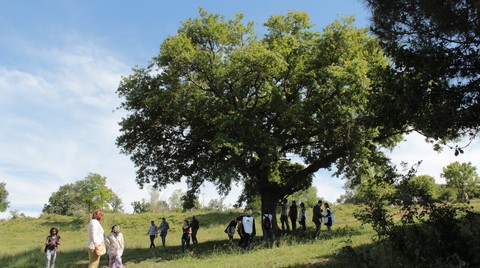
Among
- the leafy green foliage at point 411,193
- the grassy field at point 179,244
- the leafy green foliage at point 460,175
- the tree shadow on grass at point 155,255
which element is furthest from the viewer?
the leafy green foliage at point 460,175

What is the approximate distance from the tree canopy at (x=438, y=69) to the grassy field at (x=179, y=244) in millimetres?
3033

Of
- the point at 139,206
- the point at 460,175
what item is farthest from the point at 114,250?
the point at 139,206

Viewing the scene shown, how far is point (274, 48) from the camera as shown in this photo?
1823 cm

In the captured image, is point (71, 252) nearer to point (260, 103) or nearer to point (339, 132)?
point (260, 103)

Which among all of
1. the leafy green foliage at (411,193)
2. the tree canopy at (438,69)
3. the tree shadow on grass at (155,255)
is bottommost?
the tree shadow on grass at (155,255)

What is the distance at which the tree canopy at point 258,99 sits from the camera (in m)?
17.0

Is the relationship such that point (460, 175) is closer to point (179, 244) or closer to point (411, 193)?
point (179, 244)

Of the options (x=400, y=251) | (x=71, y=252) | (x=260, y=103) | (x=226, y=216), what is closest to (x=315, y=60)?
(x=260, y=103)

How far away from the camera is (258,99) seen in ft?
62.1

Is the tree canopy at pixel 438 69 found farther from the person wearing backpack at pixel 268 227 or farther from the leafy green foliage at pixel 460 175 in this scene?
the leafy green foliage at pixel 460 175

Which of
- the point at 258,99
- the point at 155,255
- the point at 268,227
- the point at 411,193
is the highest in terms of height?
the point at 258,99

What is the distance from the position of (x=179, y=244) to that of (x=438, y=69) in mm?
19602

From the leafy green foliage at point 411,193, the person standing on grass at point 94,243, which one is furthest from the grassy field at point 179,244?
the person standing on grass at point 94,243

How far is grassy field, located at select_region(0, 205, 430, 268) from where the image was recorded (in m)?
11.5
